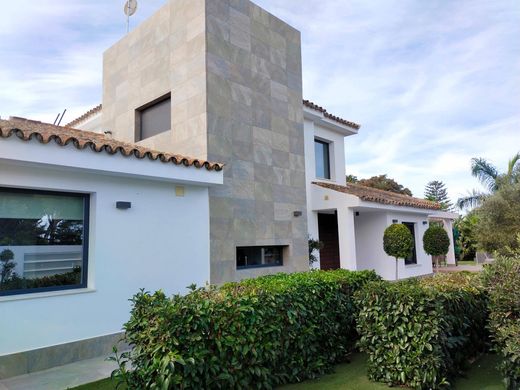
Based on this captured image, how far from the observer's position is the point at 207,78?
9.69 meters

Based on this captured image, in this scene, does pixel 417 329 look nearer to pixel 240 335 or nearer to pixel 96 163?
pixel 240 335

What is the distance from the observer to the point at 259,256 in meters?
10.7

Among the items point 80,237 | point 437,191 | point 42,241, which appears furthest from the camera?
point 437,191

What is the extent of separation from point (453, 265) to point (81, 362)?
2816cm

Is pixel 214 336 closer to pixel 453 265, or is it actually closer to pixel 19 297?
pixel 19 297

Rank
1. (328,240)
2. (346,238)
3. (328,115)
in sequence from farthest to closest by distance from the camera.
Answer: (328,240) → (328,115) → (346,238)

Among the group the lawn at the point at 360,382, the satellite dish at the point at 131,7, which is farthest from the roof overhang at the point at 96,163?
the satellite dish at the point at 131,7

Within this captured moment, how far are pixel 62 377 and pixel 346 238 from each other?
1022 centimetres

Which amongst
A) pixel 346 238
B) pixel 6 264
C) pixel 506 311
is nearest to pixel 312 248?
pixel 346 238

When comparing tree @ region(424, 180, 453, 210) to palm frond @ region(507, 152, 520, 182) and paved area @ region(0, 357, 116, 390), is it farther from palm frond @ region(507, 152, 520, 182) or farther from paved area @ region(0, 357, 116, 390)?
paved area @ region(0, 357, 116, 390)

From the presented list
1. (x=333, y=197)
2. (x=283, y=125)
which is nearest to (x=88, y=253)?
(x=283, y=125)

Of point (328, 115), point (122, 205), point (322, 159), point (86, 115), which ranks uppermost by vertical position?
point (86, 115)

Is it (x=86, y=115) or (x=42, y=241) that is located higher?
(x=86, y=115)

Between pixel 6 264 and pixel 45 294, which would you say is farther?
pixel 45 294
